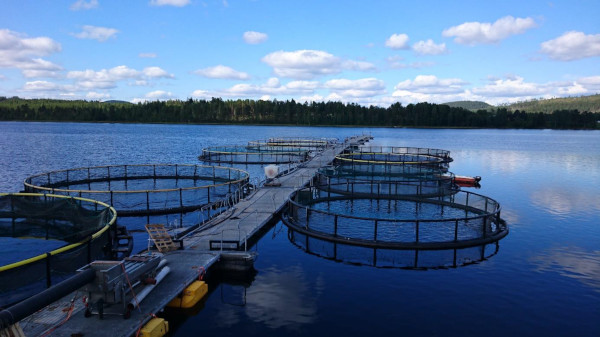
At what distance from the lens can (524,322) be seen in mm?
19141

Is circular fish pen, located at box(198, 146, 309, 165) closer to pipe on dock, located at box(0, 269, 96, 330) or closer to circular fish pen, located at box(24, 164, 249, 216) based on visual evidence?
circular fish pen, located at box(24, 164, 249, 216)

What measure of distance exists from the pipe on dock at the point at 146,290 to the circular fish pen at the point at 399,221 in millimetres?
10622

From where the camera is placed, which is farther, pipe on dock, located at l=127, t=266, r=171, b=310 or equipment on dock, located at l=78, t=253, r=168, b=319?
pipe on dock, located at l=127, t=266, r=171, b=310

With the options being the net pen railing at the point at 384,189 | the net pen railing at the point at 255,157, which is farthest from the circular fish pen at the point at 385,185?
the net pen railing at the point at 255,157

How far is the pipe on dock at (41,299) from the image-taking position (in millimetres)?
12086

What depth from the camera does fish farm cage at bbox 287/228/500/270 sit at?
26172 mm

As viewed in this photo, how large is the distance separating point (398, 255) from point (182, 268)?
13721mm

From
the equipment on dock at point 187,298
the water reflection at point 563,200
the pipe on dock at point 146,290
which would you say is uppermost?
the pipe on dock at point 146,290

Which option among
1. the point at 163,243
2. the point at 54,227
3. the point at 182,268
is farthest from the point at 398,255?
the point at 54,227

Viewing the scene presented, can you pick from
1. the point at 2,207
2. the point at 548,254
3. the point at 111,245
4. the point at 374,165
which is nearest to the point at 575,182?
the point at 374,165

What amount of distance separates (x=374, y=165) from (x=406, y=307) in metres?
34.7

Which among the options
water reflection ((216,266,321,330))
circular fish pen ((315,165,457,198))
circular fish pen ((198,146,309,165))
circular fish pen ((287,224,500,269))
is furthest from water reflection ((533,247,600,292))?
circular fish pen ((198,146,309,165))

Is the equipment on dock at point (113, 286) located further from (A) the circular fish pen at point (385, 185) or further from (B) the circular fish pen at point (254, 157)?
(B) the circular fish pen at point (254, 157)

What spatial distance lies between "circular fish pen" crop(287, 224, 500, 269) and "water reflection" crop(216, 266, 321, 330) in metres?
3.89
